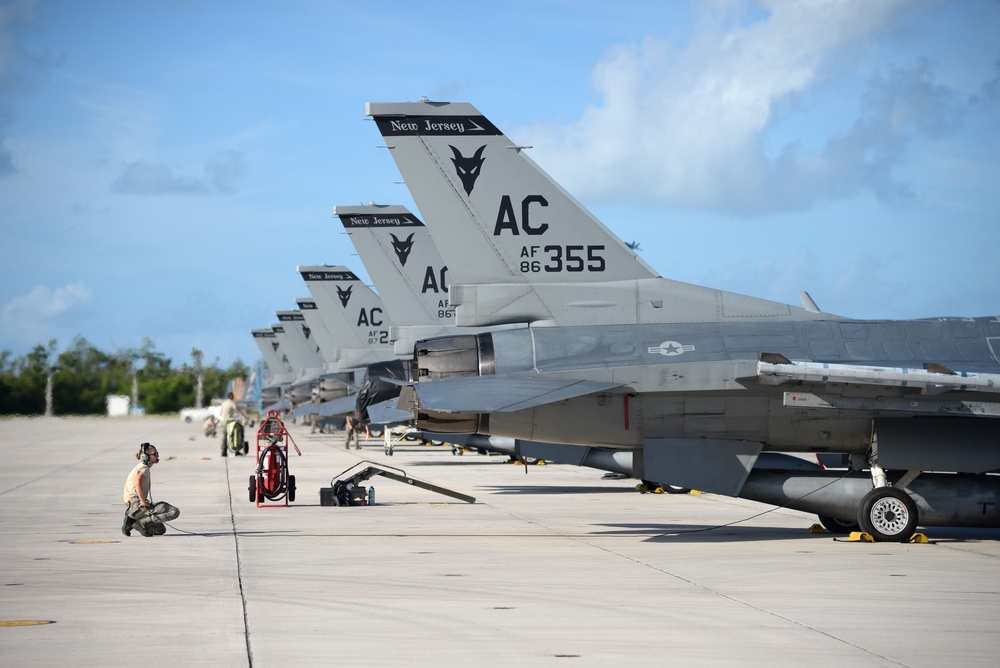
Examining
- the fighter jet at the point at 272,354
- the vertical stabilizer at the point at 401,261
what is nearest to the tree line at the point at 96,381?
Answer: the fighter jet at the point at 272,354

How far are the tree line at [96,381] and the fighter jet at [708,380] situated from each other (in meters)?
91.7

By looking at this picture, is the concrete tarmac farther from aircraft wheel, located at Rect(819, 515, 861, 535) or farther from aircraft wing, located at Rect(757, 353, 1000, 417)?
aircraft wing, located at Rect(757, 353, 1000, 417)

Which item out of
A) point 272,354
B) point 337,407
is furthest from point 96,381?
point 337,407

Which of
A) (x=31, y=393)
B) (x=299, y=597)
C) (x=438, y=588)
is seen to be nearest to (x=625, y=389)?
(x=438, y=588)

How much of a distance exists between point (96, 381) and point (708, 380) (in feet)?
365

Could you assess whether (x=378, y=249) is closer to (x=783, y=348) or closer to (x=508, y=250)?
(x=508, y=250)

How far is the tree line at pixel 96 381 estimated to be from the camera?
103438mm

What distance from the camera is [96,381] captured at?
11688 centimetres

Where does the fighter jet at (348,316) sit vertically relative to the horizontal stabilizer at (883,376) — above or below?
above

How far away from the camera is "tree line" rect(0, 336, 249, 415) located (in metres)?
103

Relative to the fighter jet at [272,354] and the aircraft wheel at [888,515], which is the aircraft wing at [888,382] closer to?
the aircraft wheel at [888,515]

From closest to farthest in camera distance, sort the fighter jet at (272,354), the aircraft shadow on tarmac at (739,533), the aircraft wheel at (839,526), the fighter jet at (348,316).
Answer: the aircraft shadow on tarmac at (739,533), the aircraft wheel at (839,526), the fighter jet at (348,316), the fighter jet at (272,354)

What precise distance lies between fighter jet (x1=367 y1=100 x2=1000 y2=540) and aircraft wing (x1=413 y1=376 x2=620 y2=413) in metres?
0.03

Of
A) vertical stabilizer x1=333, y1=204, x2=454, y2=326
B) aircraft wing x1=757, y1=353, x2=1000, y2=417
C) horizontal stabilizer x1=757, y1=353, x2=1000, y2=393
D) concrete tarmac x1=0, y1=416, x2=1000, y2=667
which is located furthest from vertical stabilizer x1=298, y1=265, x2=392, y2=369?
horizontal stabilizer x1=757, y1=353, x2=1000, y2=393
